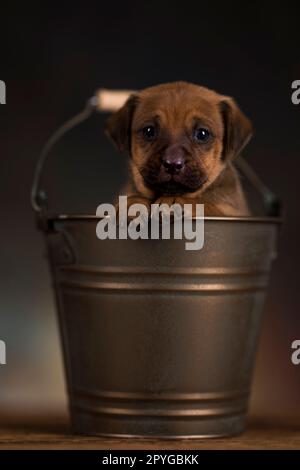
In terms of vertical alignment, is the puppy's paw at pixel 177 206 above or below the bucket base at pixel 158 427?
above

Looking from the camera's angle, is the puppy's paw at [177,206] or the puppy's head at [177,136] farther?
the puppy's head at [177,136]

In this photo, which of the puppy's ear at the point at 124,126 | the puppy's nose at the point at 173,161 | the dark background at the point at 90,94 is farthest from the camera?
the dark background at the point at 90,94

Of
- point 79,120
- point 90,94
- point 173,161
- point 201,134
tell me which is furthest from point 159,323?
point 90,94

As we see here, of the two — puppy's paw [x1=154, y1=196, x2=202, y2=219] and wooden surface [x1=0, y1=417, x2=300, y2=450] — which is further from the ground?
puppy's paw [x1=154, y1=196, x2=202, y2=219]

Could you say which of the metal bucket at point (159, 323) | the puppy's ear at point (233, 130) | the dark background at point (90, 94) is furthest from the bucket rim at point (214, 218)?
the dark background at point (90, 94)

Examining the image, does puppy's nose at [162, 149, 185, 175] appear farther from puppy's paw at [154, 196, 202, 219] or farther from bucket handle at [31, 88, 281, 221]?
bucket handle at [31, 88, 281, 221]

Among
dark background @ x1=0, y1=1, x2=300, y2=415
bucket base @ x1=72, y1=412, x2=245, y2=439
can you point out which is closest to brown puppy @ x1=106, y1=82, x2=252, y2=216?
bucket base @ x1=72, y1=412, x2=245, y2=439

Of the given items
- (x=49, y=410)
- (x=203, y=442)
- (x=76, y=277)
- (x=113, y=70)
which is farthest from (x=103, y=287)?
(x=113, y=70)

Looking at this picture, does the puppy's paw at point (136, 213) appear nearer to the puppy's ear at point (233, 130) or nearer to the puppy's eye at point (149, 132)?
the puppy's eye at point (149, 132)
